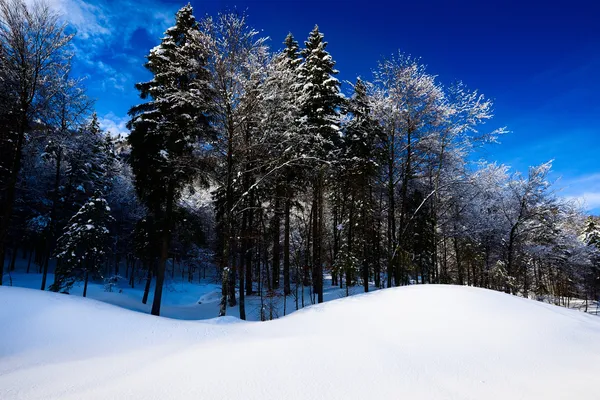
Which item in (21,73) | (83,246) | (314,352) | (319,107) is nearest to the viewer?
(314,352)

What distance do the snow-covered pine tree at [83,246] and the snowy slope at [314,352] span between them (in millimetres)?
14731

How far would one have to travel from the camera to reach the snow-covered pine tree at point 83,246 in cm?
1708

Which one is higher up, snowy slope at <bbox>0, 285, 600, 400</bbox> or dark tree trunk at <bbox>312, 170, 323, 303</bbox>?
dark tree trunk at <bbox>312, 170, 323, 303</bbox>

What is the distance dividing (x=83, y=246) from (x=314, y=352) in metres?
19.7

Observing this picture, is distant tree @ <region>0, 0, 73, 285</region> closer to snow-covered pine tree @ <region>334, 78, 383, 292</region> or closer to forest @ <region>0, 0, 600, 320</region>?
forest @ <region>0, 0, 600, 320</region>

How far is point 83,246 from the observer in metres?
17.8

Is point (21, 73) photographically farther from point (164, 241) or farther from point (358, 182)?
point (358, 182)

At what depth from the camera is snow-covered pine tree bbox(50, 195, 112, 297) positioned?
17.1 meters

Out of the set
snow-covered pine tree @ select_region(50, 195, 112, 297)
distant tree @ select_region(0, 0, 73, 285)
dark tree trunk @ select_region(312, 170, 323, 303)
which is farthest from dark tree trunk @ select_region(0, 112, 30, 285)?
dark tree trunk @ select_region(312, 170, 323, 303)

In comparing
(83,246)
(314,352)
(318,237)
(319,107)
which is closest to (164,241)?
(318,237)

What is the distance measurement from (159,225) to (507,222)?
969 inches

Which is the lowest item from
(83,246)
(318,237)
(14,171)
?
(83,246)

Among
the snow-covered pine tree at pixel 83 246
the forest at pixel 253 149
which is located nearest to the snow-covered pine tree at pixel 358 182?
the forest at pixel 253 149

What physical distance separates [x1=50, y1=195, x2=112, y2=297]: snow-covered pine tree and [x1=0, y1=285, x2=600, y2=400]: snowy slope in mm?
14731
